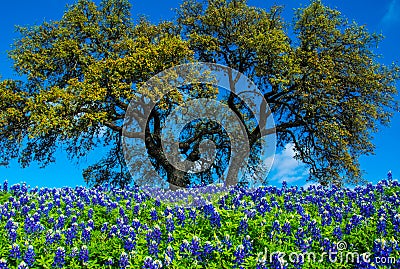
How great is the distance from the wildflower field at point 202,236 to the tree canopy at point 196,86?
13.1 metres

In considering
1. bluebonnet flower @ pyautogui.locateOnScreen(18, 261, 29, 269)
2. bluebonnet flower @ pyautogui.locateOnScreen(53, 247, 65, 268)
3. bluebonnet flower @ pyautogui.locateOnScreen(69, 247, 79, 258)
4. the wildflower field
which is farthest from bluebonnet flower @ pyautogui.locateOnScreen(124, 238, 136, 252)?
bluebonnet flower @ pyautogui.locateOnScreen(18, 261, 29, 269)

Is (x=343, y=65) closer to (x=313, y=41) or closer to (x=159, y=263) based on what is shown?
(x=313, y=41)

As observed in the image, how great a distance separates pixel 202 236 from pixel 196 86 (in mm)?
16122

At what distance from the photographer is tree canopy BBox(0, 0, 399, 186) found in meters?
22.0

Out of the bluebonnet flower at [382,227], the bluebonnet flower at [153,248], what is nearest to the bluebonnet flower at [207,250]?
the bluebonnet flower at [153,248]

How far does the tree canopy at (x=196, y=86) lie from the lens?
72.0ft

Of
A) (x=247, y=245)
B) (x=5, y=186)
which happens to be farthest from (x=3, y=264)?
(x=5, y=186)

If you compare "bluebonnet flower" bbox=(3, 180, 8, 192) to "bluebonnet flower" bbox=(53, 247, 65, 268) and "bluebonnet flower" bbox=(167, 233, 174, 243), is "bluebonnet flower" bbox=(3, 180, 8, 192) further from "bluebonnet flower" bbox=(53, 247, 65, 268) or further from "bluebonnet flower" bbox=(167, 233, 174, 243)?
"bluebonnet flower" bbox=(167, 233, 174, 243)

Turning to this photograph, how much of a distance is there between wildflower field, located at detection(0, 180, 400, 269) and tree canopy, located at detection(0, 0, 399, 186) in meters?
13.1

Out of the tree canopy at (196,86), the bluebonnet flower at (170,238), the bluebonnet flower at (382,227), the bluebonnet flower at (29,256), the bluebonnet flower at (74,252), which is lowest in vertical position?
the bluebonnet flower at (29,256)

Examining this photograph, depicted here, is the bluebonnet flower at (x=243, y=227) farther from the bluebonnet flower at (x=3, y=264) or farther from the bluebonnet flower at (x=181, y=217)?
the bluebonnet flower at (x=3, y=264)

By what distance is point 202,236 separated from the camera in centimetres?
680

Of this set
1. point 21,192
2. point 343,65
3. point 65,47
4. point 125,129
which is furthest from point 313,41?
point 21,192

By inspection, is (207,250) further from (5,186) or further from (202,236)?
(5,186)
